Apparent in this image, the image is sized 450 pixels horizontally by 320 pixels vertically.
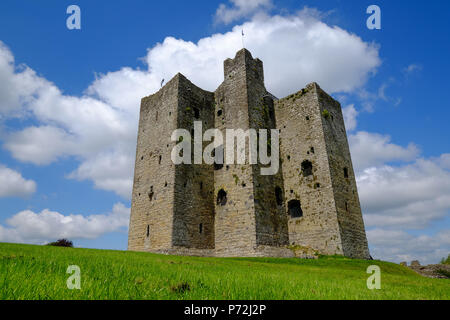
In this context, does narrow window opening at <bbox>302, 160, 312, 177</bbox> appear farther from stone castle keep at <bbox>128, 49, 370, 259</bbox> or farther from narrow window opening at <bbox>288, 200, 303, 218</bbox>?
narrow window opening at <bbox>288, 200, 303, 218</bbox>

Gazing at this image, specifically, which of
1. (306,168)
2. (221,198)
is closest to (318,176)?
(306,168)

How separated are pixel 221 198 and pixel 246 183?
117 inches

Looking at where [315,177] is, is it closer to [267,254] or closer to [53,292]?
[267,254]

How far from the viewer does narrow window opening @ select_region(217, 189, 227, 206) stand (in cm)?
2544

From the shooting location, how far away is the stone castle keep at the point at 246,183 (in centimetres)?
2317

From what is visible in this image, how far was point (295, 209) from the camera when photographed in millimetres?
26406

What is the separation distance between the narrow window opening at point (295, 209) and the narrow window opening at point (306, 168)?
2.50m

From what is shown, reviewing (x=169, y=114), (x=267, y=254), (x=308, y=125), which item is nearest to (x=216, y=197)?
(x=267, y=254)

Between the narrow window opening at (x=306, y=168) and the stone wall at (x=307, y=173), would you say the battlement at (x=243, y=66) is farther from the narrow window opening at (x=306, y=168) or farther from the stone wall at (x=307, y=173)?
the narrow window opening at (x=306, y=168)

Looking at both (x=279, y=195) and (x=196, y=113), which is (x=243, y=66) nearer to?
(x=196, y=113)

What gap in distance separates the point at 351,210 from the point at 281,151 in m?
7.81

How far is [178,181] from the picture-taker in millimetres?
23875
